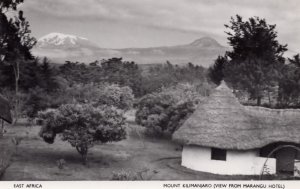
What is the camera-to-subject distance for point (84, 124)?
17078mm

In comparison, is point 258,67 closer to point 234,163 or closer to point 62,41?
point 234,163

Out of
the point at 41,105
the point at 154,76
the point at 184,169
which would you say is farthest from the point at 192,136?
the point at 154,76

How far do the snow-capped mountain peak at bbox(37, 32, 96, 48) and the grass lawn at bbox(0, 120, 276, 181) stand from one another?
435 cm

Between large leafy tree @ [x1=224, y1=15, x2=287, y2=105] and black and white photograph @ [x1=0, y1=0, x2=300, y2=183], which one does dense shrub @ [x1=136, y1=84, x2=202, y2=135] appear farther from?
large leafy tree @ [x1=224, y1=15, x2=287, y2=105]

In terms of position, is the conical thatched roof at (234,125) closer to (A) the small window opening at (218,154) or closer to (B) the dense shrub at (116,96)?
(A) the small window opening at (218,154)

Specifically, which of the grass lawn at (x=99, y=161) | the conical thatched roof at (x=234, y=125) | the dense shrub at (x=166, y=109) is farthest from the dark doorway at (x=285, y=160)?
the dense shrub at (x=166, y=109)

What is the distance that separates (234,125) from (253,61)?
6.07 metres

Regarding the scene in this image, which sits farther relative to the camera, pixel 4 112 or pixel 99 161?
pixel 99 161

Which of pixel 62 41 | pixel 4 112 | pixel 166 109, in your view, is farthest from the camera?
pixel 166 109

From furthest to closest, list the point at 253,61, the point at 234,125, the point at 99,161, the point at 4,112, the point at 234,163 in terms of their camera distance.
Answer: the point at 253,61 < the point at 99,161 < the point at 234,125 < the point at 234,163 < the point at 4,112

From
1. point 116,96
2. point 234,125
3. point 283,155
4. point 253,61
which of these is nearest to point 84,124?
point 234,125

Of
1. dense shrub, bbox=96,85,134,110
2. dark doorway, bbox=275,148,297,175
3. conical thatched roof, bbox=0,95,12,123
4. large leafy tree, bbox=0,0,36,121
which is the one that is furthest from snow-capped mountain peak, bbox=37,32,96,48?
dense shrub, bbox=96,85,134,110

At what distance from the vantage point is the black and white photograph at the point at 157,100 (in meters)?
14.0

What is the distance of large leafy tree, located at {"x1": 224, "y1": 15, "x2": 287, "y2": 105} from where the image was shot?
2033 cm
